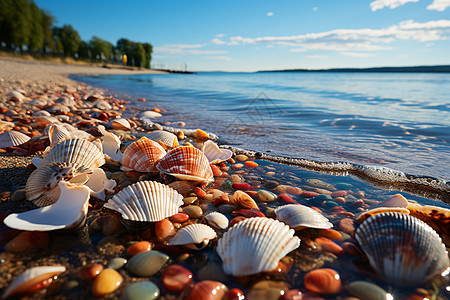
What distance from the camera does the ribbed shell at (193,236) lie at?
1.66 m

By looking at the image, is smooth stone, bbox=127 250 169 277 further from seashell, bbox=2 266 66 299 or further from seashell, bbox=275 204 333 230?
seashell, bbox=275 204 333 230

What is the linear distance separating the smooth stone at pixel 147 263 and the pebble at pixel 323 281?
35.1 inches

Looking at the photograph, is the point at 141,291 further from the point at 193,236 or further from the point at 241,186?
the point at 241,186

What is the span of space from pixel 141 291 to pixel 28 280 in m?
0.57

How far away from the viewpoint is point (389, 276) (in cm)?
146


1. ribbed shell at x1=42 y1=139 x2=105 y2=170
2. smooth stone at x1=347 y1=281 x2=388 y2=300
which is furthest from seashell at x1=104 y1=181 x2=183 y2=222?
smooth stone at x1=347 y1=281 x2=388 y2=300

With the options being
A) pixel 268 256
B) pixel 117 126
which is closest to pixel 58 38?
pixel 117 126

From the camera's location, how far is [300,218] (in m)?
1.88

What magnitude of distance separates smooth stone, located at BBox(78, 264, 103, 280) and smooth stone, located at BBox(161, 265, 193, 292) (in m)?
0.38

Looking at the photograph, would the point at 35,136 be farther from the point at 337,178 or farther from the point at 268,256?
the point at 337,178

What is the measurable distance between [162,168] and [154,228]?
818mm

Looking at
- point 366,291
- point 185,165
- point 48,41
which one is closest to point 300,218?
point 366,291

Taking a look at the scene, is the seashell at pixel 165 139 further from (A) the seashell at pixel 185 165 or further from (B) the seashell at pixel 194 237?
(B) the seashell at pixel 194 237

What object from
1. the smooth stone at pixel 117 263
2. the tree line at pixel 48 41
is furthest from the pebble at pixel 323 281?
the tree line at pixel 48 41
